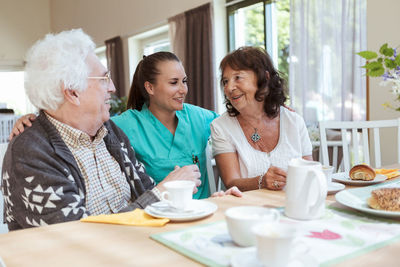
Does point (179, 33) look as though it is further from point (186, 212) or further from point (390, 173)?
point (186, 212)

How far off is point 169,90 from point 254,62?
18.3 inches

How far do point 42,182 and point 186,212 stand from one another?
467 millimetres

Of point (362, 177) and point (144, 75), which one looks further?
point (144, 75)

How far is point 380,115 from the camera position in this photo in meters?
2.93

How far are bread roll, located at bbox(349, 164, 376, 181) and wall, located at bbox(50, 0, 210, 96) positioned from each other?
3698 millimetres

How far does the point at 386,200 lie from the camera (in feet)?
3.15

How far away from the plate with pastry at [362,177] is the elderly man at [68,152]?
540mm

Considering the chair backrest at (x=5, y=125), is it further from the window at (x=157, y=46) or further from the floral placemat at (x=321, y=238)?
the floral placemat at (x=321, y=238)

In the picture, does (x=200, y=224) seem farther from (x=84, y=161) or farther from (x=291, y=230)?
(x=84, y=161)

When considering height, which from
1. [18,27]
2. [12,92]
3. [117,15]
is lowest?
[12,92]

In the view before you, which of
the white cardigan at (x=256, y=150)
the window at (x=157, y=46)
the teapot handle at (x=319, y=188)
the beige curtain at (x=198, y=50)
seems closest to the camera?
the teapot handle at (x=319, y=188)

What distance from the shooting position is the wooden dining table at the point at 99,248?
73 cm

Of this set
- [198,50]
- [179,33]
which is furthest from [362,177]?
[179,33]

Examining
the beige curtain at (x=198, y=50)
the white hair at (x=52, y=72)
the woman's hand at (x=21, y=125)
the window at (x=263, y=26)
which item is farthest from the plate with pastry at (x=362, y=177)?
the beige curtain at (x=198, y=50)
